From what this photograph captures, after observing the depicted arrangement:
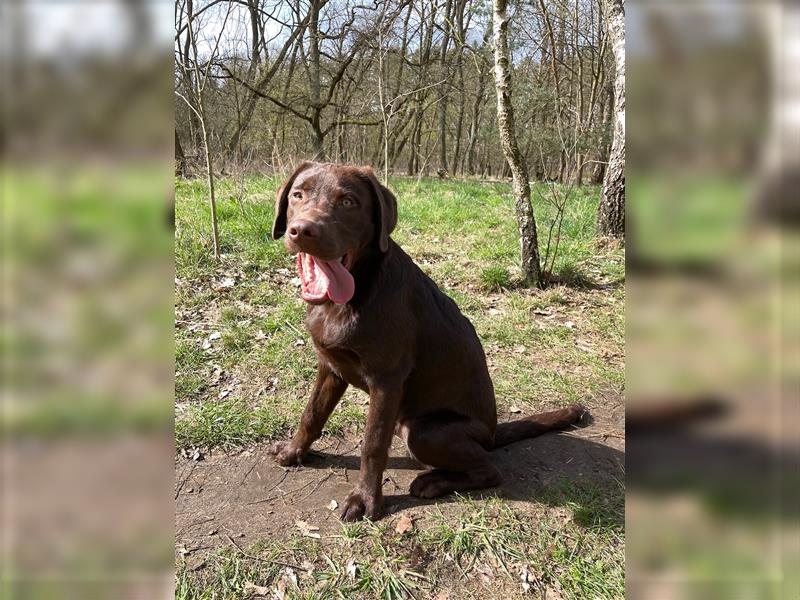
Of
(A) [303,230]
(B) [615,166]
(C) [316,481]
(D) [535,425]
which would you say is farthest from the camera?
(B) [615,166]

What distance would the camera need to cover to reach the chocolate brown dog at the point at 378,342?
2.43 m

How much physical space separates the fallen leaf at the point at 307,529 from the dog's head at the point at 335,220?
3.87 ft

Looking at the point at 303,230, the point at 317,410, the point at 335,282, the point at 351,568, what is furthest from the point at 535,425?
the point at 303,230

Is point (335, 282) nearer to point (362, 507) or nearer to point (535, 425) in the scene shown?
point (362, 507)

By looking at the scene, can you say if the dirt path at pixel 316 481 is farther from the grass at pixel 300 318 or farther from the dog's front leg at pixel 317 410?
the grass at pixel 300 318

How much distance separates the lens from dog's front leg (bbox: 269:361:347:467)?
120 inches

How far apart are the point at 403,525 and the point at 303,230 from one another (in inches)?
62.1

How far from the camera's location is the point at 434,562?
244 cm

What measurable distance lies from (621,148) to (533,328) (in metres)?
3.19
